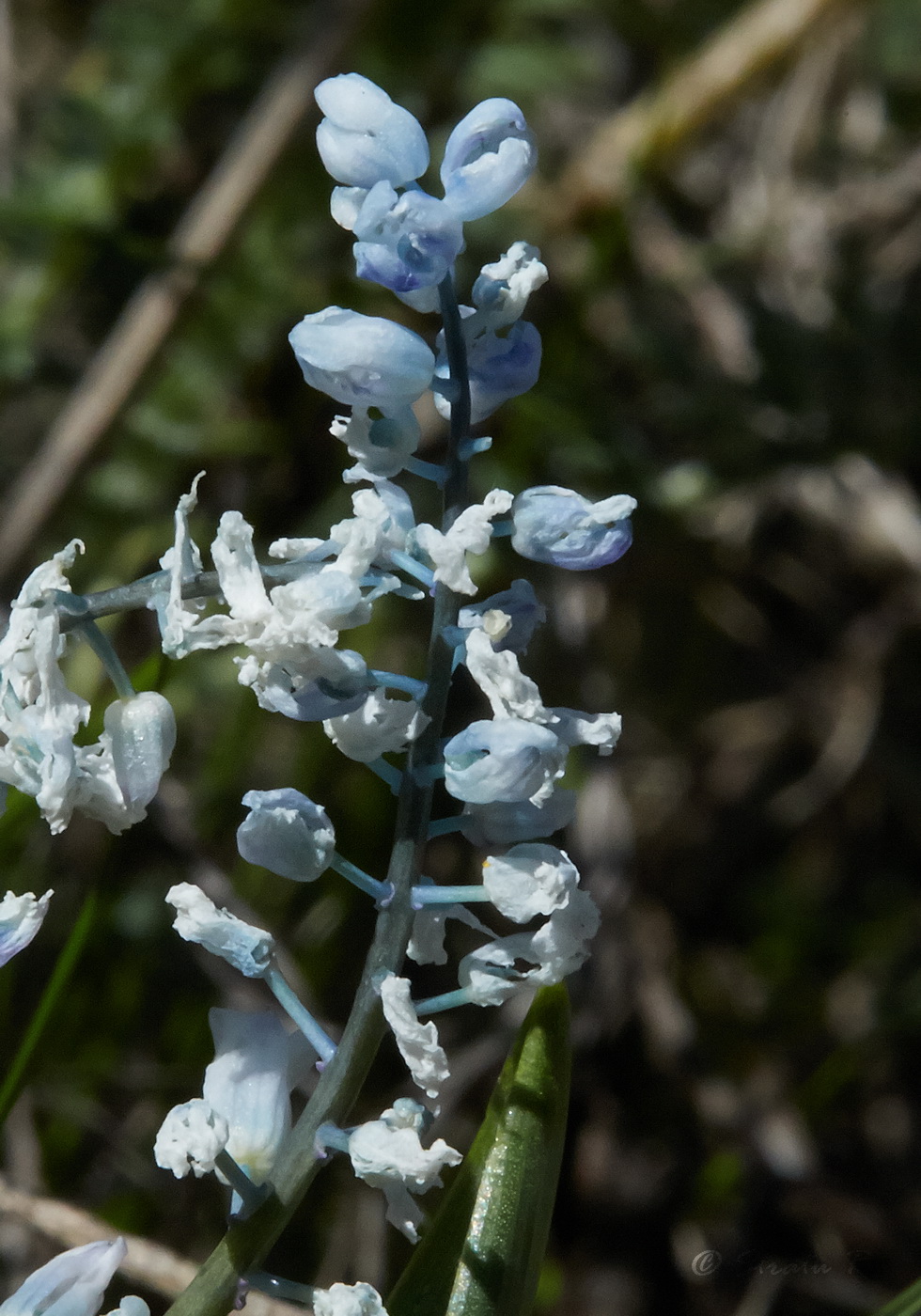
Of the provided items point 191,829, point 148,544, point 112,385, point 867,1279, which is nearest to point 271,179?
point 112,385

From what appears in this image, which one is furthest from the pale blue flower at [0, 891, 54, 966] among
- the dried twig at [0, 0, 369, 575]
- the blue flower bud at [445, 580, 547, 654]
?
the dried twig at [0, 0, 369, 575]

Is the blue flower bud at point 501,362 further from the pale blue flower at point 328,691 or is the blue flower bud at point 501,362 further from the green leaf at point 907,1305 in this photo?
the green leaf at point 907,1305

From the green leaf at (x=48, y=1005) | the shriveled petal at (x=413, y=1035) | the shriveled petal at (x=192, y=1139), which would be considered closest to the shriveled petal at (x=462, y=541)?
the shriveled petal at (x=413, y=1035)

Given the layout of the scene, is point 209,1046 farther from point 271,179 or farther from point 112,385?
point 271,179

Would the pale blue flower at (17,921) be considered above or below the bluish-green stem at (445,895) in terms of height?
above

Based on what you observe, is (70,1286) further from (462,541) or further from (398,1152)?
(462,541)

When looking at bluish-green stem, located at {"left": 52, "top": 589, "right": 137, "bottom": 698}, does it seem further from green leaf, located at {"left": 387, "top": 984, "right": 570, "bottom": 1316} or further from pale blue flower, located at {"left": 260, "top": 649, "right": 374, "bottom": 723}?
green leaf, located at {"left": 387, "top": 984, "right": 570, "bottom": 1316}
